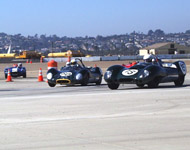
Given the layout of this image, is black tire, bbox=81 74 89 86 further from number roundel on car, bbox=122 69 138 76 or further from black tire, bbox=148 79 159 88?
black tire, bbox=148 79 159 88

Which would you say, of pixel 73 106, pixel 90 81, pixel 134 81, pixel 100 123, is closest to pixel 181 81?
pixel 134 81

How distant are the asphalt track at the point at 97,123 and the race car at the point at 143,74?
119 inches

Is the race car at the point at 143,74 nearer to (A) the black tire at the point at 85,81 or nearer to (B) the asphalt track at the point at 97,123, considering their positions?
(A) the black tire at the point at 85,81

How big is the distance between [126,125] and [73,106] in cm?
367

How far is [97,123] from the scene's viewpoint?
396 inches

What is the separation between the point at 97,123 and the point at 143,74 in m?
8.42

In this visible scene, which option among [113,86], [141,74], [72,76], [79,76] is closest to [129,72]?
[141,74]

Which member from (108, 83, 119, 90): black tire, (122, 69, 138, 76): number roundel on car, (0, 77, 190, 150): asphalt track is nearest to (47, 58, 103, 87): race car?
(108, 83, 119, 90): black tire

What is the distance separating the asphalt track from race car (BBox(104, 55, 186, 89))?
119 inches

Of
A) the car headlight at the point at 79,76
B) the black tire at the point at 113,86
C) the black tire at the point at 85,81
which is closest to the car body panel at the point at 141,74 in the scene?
the black tire at the point at 113,86

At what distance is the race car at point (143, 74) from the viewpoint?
18.3m

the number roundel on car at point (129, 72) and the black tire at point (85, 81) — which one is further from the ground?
the number roundel on car at point (129, 72)

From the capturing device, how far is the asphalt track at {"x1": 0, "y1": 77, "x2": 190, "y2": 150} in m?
8.05

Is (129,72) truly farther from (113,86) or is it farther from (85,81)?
(85,81)
